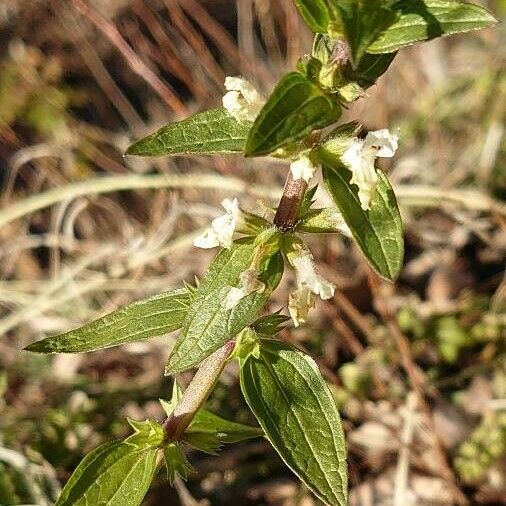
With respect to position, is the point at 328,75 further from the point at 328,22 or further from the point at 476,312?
the point at 476,312

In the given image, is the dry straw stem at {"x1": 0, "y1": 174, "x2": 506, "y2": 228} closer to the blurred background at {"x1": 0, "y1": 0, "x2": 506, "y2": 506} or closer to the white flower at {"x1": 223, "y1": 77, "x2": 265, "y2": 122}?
the blurred background at {"x1": 0, "y1": 0, "x2": 506, "y2": 506}

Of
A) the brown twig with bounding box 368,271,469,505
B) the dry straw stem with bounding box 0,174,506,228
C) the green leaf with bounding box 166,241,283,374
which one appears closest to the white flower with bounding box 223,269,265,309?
the green leaf with bounding box 166,241,283,374

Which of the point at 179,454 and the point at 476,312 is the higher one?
the point at 179,454

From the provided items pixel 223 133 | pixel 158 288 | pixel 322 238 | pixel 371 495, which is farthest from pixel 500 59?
pixel 223 133

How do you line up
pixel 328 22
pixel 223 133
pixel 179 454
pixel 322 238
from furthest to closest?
pixel 322 238 → pixel 179 454 → pixel 223 133 → pixel 328 22

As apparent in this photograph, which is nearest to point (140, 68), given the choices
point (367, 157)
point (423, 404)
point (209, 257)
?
point (209, 257)

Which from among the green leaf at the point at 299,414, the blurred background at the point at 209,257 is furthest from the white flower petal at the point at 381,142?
the blurred background at the point at 209,257

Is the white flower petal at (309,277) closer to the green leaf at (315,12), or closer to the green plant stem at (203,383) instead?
the green plant stem at (203,383)
